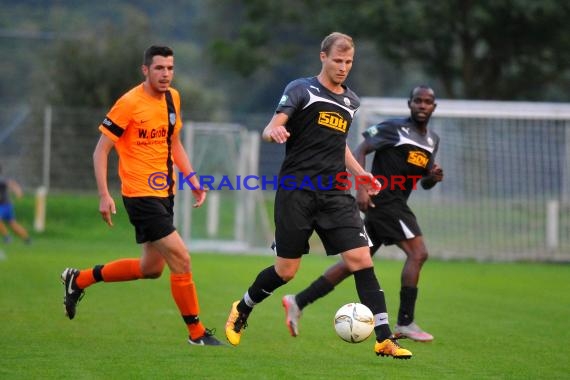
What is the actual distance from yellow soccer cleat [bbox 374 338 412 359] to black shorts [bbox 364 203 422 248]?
7.09 feet

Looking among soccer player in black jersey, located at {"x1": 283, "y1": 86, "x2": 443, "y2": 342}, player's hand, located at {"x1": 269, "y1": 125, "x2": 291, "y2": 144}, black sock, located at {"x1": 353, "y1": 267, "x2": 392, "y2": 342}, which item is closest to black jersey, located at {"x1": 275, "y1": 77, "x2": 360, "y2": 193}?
player's hand, located at {"x1": 269, "y1": 125, "x2": 291, "y2": 144}

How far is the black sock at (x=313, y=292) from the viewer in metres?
9.46

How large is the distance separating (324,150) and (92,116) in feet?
64.7

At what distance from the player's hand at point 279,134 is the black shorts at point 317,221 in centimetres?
71

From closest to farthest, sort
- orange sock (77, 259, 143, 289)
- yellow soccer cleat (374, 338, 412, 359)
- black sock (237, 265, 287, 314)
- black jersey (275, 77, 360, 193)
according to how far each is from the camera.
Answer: yellow soccer cleat (374, 338, 412, 359), black jersey (275, 77, 360, 193), black sock (237, 265, 287, 314), orange sock (77, 259, 143, 289)

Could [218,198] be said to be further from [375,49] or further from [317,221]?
[317,221]

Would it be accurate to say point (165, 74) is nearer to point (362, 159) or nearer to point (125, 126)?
point (125, 126)

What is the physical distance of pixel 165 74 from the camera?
8.36 m

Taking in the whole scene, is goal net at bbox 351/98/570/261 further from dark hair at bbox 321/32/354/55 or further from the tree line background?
dark hair at bbox 321/32/354/55

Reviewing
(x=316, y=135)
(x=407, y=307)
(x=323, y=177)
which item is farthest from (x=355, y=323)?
(x=407, y=307)

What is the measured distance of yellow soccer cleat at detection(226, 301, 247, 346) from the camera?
27.3 ft

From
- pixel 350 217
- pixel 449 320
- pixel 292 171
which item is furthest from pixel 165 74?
pixel 449 320

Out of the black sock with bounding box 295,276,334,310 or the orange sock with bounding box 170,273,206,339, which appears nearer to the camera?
the orange sock with bounding box 170,273,206,339

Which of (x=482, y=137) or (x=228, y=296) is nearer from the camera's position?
(x=228, y=296)
